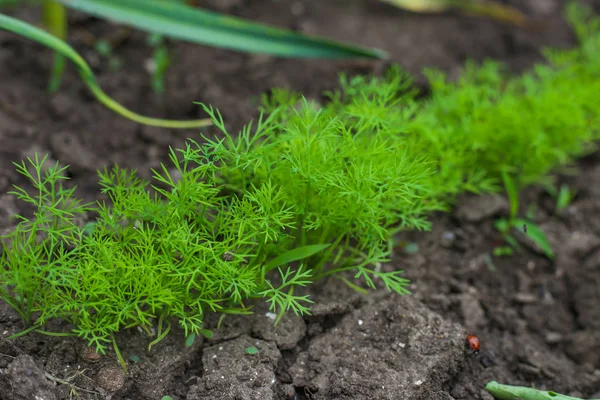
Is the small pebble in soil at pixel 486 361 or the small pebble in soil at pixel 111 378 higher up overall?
the small pebble in soil at pixel 111 378

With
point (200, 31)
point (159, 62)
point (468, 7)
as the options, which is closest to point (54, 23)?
point (159, 62)

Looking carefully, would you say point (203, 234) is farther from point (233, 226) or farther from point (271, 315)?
point (271, 315)

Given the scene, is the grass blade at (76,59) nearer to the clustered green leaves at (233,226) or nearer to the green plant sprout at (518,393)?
the clustered green leaves at (233,226)

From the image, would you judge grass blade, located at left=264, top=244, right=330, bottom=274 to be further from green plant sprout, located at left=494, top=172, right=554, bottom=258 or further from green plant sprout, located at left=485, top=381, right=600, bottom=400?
green plant sprout, located at left=494, top=172, right=554, bottom=258

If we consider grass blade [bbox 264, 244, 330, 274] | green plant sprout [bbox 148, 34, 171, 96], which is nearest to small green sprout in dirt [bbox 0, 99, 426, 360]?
grass blade [bbox 264, 244, 330, 274]

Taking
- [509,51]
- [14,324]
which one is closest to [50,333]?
[14,324]

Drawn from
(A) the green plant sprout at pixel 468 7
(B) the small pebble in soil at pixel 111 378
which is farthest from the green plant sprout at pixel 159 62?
(B) the small pebble in soil at pixel 111 378

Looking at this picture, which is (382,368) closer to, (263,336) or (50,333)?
(263,336)
